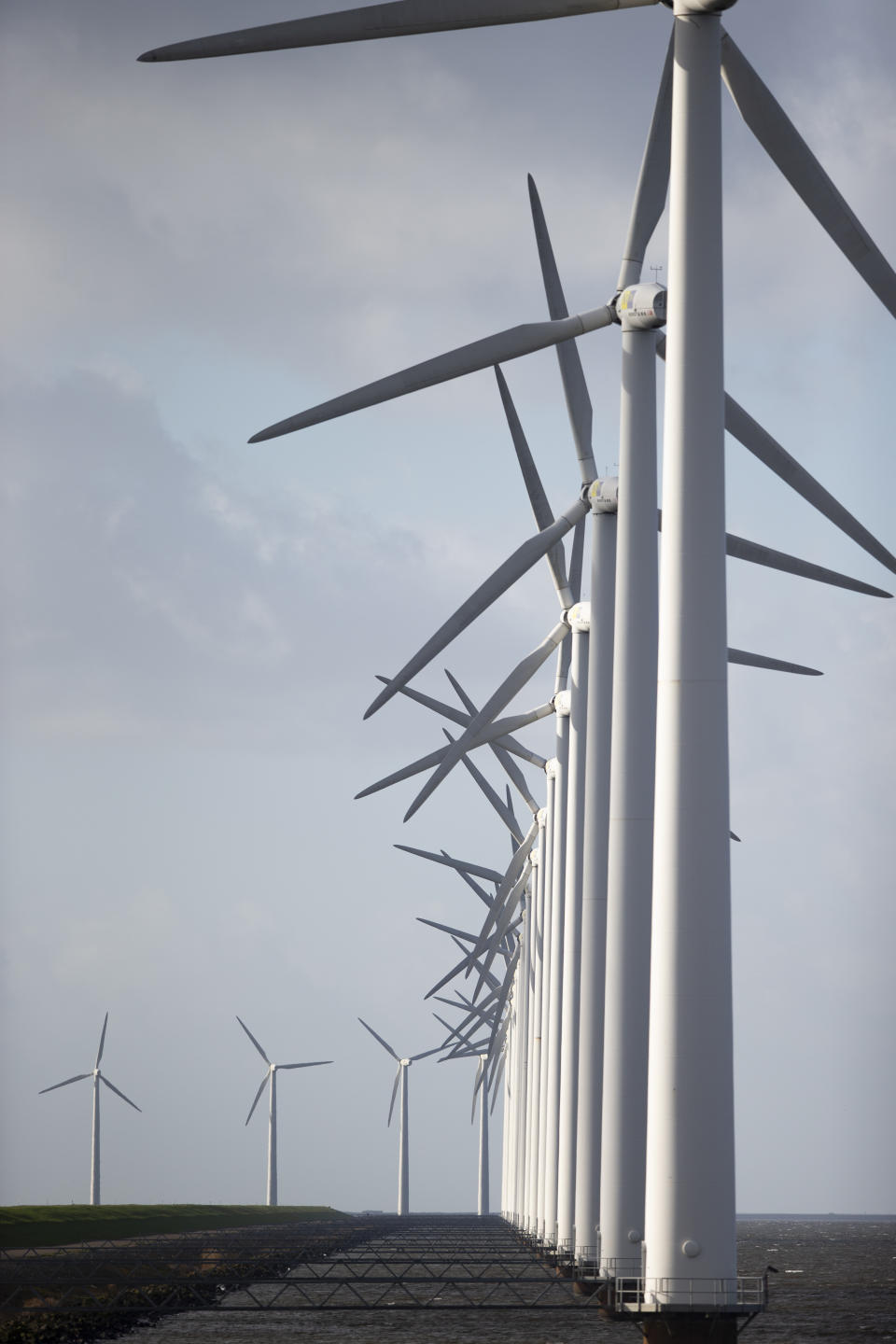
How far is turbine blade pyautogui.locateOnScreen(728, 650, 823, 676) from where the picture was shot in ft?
150

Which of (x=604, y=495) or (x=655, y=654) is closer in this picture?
(x=655, y=654)

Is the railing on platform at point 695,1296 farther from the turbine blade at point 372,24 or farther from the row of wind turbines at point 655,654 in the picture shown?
the turbine blade at point 372,24

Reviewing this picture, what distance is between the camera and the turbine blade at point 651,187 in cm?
3350

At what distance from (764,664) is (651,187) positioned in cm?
1506

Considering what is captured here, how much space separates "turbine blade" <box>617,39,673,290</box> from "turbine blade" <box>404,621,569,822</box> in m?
10.9

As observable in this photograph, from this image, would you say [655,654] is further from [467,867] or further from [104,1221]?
[104,1221]

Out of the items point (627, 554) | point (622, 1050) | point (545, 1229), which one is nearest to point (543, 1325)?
point (545, 1229)

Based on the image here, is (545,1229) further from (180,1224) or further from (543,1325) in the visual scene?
(180,1224)

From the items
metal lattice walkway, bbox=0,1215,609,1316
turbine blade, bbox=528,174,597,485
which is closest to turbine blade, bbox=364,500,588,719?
turbine blade, bbox=528,174,597,485

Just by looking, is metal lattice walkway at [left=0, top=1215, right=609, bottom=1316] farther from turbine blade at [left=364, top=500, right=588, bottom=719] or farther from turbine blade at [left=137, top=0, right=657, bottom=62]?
turbine blade at [left=137, top=0, right=657, bottom=62]

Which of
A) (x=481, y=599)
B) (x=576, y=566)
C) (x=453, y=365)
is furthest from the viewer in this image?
(x=576, y=566)

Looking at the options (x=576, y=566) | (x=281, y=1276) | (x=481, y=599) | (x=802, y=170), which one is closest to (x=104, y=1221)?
(x=281, y=1276)

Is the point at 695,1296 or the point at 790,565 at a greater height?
the point at 790,565

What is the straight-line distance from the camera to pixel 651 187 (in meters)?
36.4
